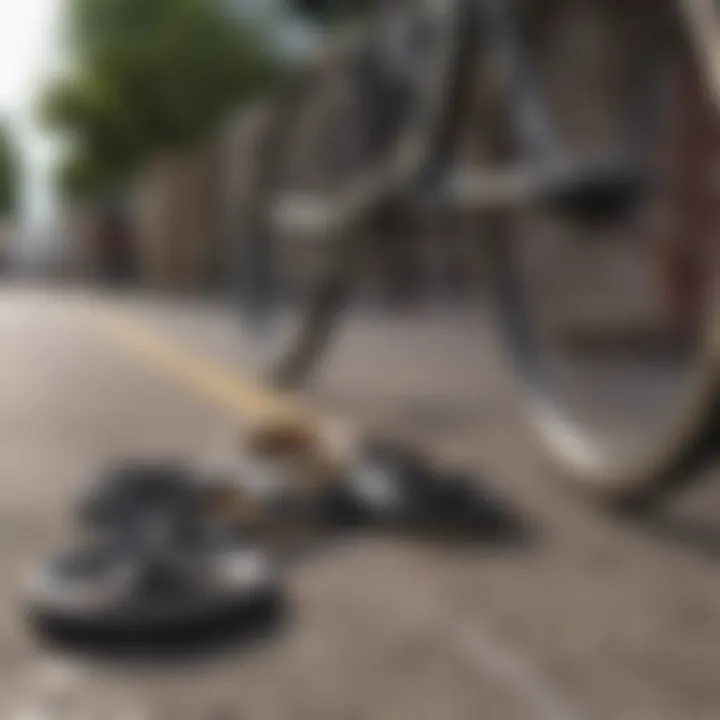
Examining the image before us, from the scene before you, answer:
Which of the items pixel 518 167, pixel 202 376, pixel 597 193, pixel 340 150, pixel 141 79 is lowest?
pixel 597 193

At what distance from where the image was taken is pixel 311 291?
2.98m

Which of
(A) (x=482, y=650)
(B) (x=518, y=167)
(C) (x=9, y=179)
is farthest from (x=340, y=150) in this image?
(C) (x=9, y=179)

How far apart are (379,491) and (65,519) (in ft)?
1.29

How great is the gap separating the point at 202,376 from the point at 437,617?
2363 millimetres

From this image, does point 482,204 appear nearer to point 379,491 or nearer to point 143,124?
point 379,491

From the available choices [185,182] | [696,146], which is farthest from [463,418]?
[185,182]

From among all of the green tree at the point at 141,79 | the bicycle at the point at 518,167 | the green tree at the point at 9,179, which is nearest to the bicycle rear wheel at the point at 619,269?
the bicycle at the point at 518,167

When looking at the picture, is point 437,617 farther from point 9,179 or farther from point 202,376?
point 9,179

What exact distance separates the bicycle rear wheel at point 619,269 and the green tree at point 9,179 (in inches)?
778

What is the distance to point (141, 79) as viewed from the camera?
20.8 meters

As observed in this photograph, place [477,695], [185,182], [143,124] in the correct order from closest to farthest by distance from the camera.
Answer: [477,695]
[185,182]
[143,124]

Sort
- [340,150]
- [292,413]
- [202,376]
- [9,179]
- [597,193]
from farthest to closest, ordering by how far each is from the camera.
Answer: [9,179], [202,376], [340,150], [292,413], [597,193]

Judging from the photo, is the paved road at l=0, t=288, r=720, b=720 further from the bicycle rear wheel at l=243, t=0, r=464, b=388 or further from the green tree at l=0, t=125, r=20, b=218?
the green tree at l=0, t=125, r=20, b=218

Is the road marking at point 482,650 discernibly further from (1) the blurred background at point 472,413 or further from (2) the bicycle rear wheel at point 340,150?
(2) the bicycle rear wheel at point 340,150
